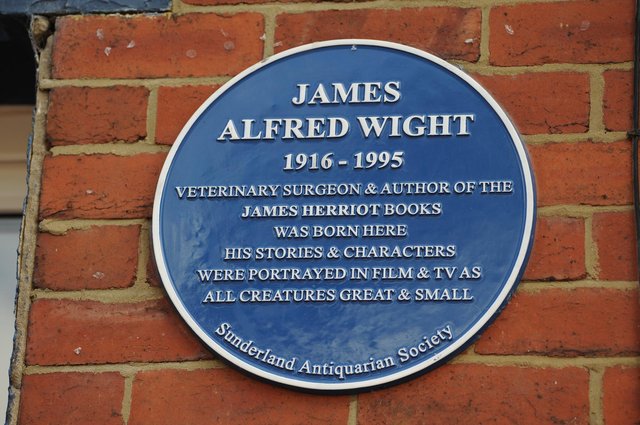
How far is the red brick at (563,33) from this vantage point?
2502 millimetres

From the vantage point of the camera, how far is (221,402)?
7.73 ft

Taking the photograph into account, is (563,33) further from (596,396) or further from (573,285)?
(596,396)

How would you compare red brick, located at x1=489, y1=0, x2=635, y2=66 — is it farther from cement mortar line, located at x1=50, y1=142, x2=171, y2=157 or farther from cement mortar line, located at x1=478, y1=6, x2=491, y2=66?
cement mortar line, located at x1=50, y1=142, x2=171, y2=157

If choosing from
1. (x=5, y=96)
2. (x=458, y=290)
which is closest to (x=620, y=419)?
(x=458, y=290)

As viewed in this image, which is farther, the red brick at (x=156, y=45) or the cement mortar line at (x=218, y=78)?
the red brick at (x=156, y=45)

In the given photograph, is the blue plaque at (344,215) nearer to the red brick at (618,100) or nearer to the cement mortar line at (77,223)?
the cement mortar line at (77,223)

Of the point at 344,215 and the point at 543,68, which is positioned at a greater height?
the point at 543,68

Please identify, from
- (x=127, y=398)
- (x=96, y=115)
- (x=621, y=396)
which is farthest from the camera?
(x=96, y=115)

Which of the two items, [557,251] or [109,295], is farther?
[109,295]

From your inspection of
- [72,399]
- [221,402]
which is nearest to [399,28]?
[221,402]

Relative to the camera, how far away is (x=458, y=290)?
2.34 m

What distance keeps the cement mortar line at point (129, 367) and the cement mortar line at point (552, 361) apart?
481mm

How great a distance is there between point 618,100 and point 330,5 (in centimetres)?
60

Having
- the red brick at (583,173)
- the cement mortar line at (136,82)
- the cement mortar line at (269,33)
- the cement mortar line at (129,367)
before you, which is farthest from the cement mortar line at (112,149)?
the red brick at (583,173)
